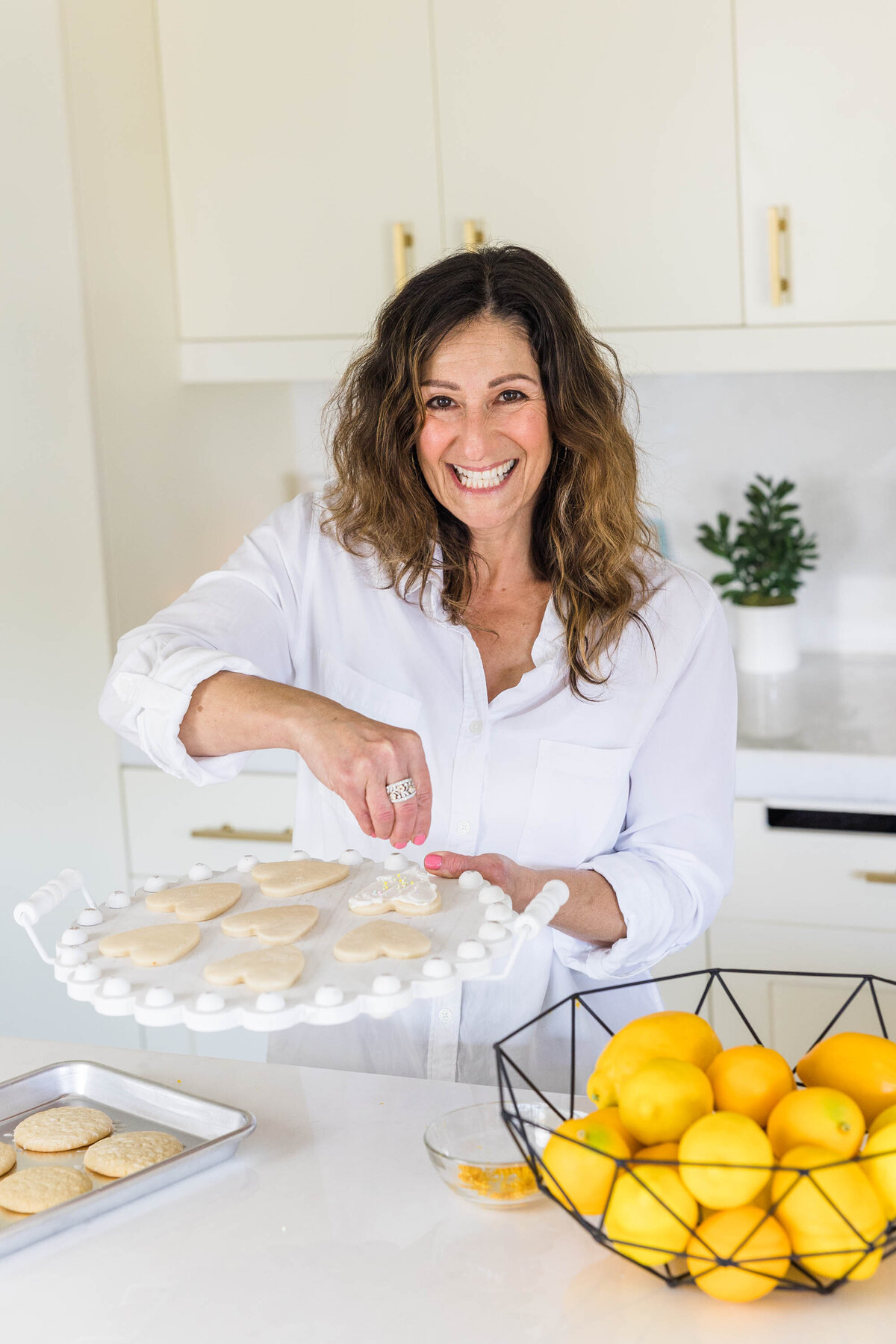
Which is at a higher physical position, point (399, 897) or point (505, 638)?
point (505, 638)

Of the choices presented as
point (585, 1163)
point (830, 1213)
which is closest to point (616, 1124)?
point (585, 1163)

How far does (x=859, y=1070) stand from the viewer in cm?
83

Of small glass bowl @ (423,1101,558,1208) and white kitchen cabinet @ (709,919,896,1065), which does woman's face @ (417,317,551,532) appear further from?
white kitchen cabinet @ (709,919,896,1065)

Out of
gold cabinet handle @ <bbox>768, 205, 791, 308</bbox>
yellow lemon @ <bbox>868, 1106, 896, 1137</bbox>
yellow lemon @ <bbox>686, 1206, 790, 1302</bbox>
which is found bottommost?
yellow lemon @ <bbox>686, 1206, 790, 1302</bbox>

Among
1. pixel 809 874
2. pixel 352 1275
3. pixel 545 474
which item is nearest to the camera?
pixel 352 1275

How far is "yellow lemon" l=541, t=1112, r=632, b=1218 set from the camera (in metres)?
0.77

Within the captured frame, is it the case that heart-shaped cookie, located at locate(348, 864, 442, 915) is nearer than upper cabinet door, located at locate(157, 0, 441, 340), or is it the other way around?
heart-shaped cookie, located at locate(348, 864, 442, 915)

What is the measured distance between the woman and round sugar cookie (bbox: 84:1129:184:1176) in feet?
1.20

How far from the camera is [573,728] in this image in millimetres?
1392

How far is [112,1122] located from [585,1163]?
404mm

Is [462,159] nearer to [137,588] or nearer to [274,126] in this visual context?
[274,126]

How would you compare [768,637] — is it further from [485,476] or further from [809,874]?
[485,476]

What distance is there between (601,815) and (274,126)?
149 cm

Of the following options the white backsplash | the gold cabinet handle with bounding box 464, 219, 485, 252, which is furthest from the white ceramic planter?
the gold cabinet handle with bounding box 464, 219, 485, 252
